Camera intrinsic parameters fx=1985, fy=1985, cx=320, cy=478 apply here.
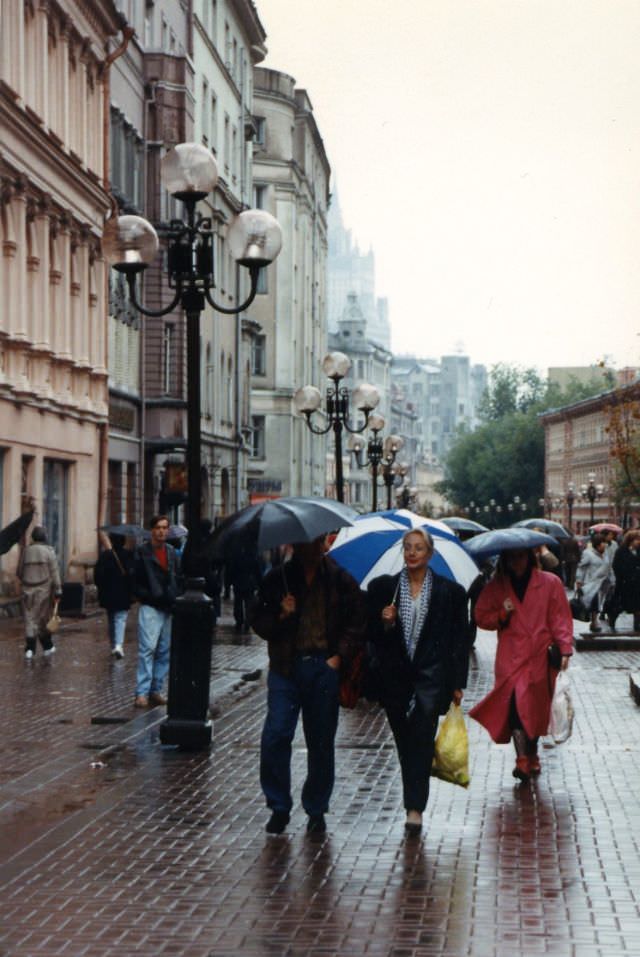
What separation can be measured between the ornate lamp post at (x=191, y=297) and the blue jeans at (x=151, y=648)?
2122 mm

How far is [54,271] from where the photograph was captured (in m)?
36.7

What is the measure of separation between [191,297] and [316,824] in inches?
224

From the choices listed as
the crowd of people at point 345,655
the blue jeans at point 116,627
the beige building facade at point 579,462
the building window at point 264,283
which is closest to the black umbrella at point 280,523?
the crowd of people at point 345,655

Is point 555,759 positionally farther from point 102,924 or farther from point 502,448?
point 502,448

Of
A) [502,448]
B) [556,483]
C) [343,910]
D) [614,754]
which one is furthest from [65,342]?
[502,448]

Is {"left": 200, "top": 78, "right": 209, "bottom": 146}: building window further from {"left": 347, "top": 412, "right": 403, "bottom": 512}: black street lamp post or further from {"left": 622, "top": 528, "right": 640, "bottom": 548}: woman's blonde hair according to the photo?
{"left": 622, "top": 528, "right": 640, "bottom": 548}: woman's blonde hair

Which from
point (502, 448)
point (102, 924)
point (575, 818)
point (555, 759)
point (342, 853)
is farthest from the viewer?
point (502, 448)

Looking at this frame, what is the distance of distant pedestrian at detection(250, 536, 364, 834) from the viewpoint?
10734mm

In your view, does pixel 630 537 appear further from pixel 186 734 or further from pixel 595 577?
pixel 186 734

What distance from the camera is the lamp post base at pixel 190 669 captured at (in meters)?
14.5

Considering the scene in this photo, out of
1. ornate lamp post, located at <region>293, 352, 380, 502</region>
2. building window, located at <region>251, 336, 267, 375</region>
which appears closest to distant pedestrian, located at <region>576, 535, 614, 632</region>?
ornate lamp post, located at <region>293, 352, 380, 502</region>

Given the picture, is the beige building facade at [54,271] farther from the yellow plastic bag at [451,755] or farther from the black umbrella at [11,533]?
the yellow plastic bag at [451,755]

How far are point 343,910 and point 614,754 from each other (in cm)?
601

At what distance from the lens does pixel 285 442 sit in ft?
280
